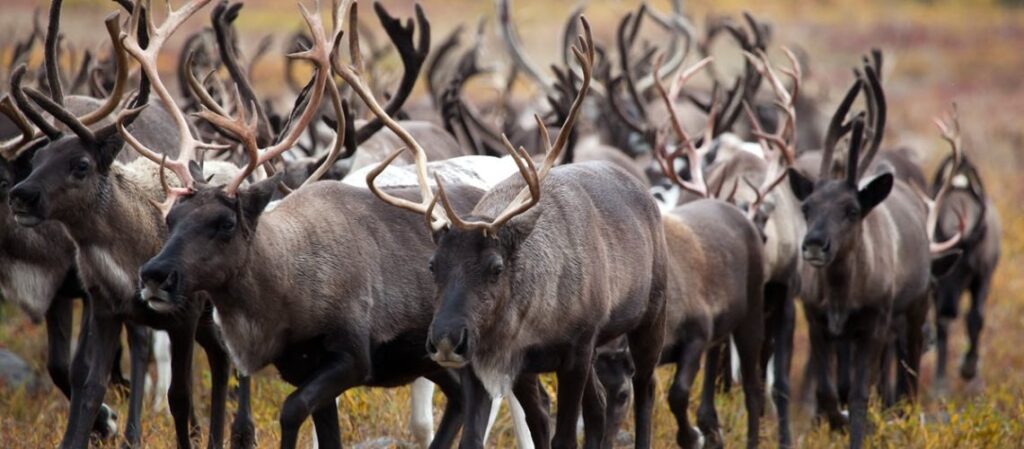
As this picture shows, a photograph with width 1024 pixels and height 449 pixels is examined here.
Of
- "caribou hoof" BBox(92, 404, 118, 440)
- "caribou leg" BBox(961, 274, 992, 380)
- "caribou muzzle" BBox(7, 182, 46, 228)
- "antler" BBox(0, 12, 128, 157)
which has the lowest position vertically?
"caribou leg" BBox(961, 274, 992, 380)

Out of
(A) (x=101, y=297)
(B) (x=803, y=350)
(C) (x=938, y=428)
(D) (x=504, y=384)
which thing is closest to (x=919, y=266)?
(C) (x=938, y=428)

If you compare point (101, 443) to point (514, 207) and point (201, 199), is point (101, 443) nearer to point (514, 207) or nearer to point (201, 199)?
point (201, 199)

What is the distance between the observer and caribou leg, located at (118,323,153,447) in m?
7.17

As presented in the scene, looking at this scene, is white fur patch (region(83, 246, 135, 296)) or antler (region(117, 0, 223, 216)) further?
white fur patch (region(83, 246, 135, 296))

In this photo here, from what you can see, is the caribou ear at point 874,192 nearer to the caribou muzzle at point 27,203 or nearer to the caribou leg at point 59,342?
the caribou leg at point 59,342

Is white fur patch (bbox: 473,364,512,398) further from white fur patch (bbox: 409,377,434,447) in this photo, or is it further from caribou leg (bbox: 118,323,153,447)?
caribou leg (bbox: 118,323,153,447)

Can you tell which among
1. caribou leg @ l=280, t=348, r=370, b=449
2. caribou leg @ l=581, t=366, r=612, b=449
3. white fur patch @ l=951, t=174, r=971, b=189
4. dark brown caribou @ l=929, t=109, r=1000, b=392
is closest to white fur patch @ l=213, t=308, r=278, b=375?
caribou leg @ l=280, t=348, r=370, b=449

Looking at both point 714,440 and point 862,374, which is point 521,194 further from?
point 862,374

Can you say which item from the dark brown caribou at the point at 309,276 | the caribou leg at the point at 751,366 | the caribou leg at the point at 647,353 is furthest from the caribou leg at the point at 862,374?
the dark brown caribou at the point at 309,276

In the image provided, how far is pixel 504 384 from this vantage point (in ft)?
18.6

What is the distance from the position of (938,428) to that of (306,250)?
13.7 feet

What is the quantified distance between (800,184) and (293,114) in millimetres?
2993

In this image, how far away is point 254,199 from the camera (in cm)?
575

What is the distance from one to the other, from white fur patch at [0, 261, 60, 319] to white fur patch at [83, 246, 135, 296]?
4.23 feet
